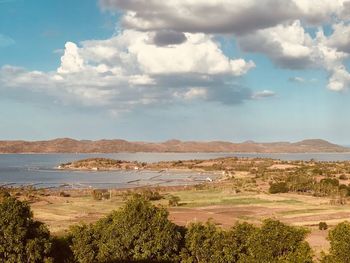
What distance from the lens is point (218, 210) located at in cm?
6956

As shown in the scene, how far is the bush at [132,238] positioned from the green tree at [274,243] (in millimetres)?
3996

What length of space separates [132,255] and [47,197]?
2428 inches

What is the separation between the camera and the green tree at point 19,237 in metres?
23.4

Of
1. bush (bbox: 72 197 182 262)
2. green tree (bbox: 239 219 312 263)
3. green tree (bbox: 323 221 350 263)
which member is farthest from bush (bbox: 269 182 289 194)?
green tree (bbox: 323 221 350 263)

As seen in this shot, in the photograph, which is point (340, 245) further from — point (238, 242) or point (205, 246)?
point (205, 246)

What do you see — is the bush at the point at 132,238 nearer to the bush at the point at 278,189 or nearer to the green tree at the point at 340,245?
the green tree at the point at 340,245

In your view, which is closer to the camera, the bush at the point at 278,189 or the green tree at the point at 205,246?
the green tree at the point at 205,246

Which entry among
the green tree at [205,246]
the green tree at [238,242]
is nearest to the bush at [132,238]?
the green tree at [205,246]

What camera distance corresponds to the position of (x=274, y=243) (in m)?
23.8

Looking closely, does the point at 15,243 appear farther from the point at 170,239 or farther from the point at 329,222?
the point at 329,222

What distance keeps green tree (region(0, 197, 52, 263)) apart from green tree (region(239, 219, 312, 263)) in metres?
10.2

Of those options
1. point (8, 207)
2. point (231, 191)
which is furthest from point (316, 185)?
point (8, 207)

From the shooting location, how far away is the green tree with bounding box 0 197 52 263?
23.4 meters

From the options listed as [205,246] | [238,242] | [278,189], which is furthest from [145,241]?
[278,189]
